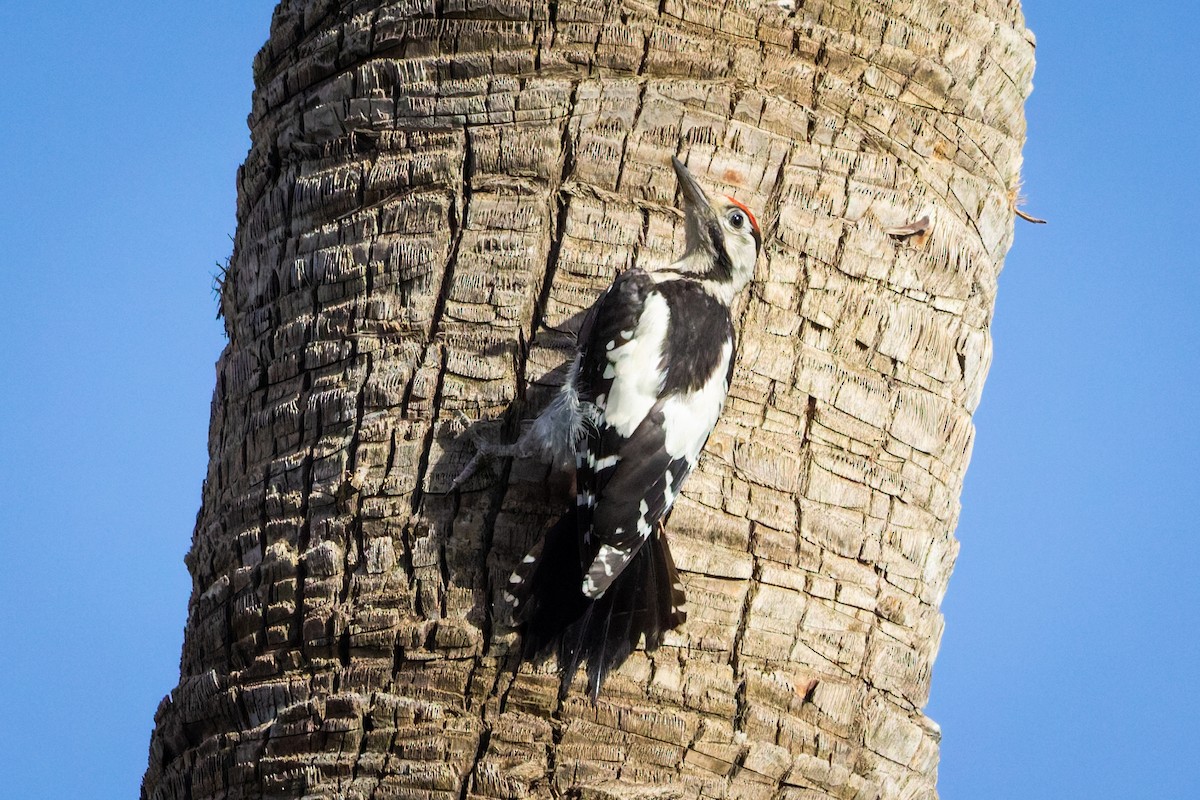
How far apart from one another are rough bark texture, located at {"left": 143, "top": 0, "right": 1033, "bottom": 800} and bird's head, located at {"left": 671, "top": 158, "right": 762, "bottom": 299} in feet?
0.20

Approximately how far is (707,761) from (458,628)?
739 mm

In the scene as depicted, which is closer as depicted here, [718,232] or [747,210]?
[747,210]

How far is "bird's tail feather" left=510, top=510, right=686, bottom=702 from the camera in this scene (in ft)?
12.2

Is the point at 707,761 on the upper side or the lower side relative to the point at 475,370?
lower

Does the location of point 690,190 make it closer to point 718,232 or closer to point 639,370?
point 718,232

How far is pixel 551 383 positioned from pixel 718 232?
80 centimetres

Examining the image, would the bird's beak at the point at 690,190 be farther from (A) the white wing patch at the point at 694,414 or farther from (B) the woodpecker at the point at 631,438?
(A) the white wing patch at the point at 694,414

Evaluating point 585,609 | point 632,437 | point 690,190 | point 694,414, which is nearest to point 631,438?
point 632,437

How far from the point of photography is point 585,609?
3.89 metres

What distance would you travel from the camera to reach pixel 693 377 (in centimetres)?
437

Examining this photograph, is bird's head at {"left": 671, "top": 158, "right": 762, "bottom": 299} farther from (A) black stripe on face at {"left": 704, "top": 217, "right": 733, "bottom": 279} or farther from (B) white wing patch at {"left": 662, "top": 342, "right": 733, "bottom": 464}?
(B) white wing patch at {"left": 662, "top": 342, "right": 733, "bottom": 464}

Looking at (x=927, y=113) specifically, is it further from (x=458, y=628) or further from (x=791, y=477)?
(x=458, y=628)

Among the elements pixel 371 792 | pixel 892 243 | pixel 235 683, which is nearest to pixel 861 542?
pixel 892 243

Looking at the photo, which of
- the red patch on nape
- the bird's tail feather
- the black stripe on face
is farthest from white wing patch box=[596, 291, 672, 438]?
the bird's tail feather
